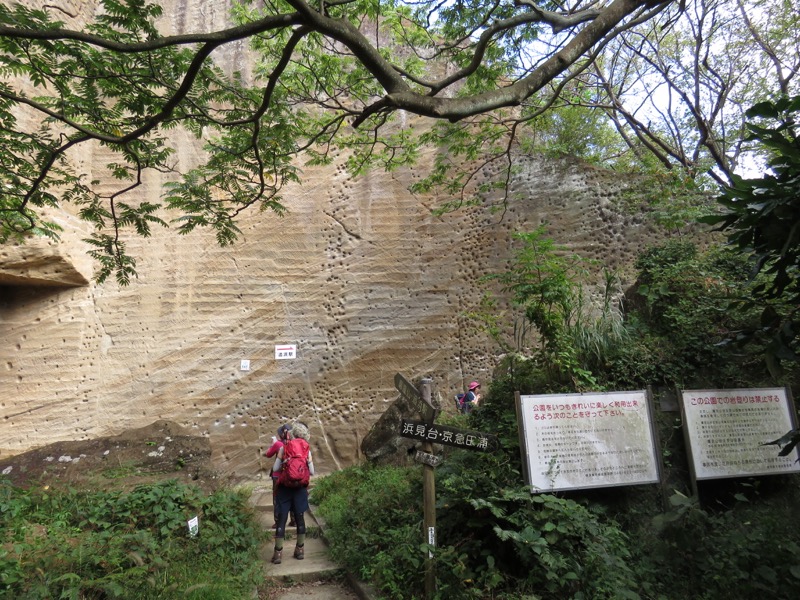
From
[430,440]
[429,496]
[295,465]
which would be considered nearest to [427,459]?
[430,440]

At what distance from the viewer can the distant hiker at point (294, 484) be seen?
529 cm

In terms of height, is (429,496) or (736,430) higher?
(736,430)

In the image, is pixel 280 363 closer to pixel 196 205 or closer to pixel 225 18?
pixel 196 205

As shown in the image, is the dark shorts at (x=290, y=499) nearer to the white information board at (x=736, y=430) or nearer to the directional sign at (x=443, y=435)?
the directional sign at (x=443, y=435)

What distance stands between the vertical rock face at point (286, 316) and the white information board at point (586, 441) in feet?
24.9

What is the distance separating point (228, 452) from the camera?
11.4 meters

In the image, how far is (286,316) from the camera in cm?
1216

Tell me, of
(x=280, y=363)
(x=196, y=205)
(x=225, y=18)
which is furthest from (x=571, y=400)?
(x=225, y=18)

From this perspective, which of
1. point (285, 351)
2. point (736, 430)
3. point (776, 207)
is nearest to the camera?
point (776, 207)

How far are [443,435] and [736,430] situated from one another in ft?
8.63

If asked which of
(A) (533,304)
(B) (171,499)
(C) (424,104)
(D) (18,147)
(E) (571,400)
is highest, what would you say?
(D) (18,147)

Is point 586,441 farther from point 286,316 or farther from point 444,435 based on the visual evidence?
point 286,316

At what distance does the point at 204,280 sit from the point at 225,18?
7.28 metres

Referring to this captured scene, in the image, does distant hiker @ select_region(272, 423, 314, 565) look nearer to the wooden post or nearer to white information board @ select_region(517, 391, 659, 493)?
the wooden post
